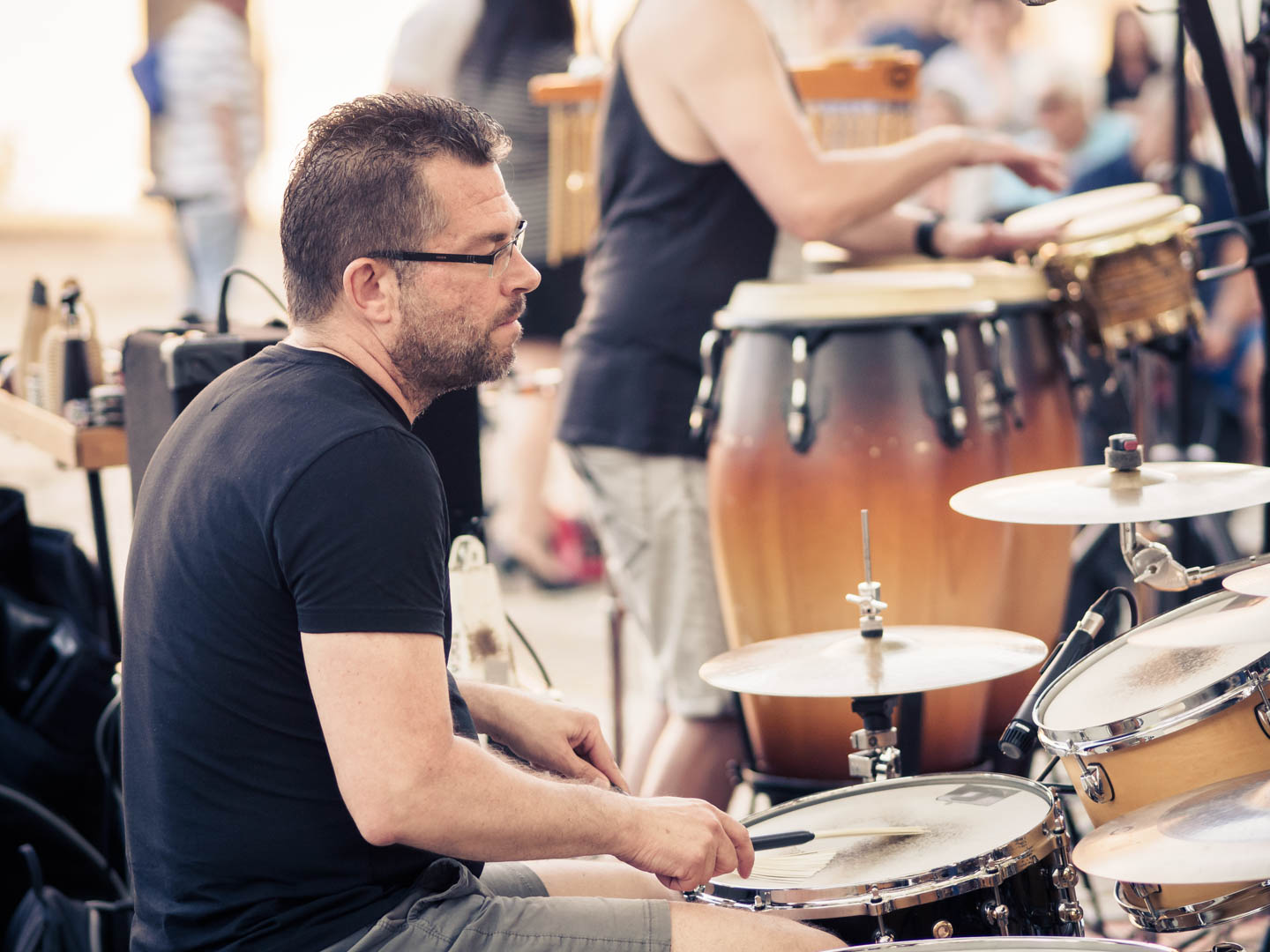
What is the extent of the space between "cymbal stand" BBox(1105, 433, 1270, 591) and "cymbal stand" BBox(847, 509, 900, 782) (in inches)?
12.9

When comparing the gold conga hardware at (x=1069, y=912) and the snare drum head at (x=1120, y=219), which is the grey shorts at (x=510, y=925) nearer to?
the gold conga hardware at (x=1069, y=912)

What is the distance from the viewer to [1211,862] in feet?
4.50

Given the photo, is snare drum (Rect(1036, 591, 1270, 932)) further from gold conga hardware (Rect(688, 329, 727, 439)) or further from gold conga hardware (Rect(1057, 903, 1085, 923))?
gold conga hardware (Rect(688, 329, 727, 439))

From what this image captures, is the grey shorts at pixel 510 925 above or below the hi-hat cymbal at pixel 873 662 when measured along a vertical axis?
below

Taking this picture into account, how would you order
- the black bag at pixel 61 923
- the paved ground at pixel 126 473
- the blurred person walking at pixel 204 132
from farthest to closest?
the blurred person walking at pixel 204 132
the paved ground at pixel 126 473
the black bag at pixel 61 923

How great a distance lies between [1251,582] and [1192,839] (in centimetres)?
32

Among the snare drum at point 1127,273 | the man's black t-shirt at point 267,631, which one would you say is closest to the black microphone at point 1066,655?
the man's black t-shirt at point 267,631

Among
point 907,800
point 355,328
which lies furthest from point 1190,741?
point 355,328

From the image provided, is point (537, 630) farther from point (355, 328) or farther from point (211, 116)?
point (355, 328)

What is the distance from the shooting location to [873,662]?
1.86m

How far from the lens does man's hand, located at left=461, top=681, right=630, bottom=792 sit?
175 centimetres

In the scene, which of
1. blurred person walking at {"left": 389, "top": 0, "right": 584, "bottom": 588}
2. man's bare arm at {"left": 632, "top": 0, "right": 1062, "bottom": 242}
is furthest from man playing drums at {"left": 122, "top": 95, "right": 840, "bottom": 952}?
blurred person walking at {"left": 389, "top": 0, "right": 584, "bottom": 588}

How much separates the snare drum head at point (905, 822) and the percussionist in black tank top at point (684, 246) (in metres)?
0.87

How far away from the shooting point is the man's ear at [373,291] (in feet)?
4.93
